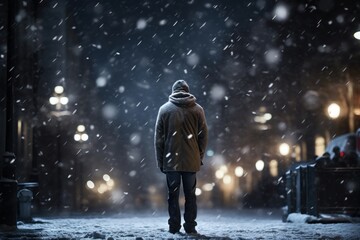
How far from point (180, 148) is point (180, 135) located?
19cm

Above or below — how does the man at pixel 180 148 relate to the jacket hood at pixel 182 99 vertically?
below

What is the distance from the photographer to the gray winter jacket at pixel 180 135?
856 centimetres

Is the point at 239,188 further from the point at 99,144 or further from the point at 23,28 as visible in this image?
the point at 23,28

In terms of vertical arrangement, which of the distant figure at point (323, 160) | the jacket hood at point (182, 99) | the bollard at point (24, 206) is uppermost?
the jacket hood at point (182, 99)

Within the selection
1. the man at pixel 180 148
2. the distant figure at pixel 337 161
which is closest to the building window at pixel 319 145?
the distant figure at pixel 337 161

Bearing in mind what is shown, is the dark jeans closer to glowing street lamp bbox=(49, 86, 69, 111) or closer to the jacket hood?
the jacket hood

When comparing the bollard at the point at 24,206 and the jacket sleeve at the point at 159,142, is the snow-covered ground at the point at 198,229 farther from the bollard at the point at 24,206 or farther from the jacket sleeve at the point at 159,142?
the bollard at the point at 24,206

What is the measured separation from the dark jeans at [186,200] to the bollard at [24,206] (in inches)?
208

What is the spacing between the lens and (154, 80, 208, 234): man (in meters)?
8.55

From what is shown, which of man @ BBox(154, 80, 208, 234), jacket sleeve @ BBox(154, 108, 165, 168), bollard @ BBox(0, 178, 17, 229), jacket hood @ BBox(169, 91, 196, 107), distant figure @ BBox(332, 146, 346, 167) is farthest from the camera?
distant figure @ BBox(332, 146, 346, 167)

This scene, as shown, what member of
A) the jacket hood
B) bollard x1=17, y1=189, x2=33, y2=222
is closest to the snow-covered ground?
bollard x1=17, y1=189, x2=33, y2=222

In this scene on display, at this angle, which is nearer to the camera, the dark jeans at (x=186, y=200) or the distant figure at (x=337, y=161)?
the dark jeans at (x=186, y=200)

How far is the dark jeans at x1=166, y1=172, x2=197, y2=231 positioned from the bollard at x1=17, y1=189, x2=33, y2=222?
5290 mm

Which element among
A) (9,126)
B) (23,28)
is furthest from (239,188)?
(9,126)
